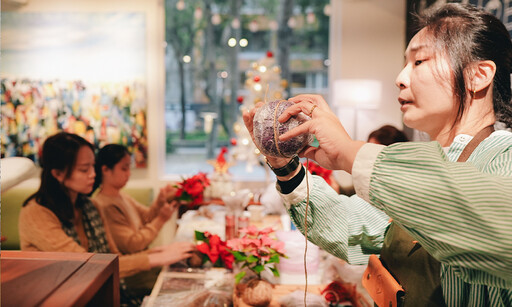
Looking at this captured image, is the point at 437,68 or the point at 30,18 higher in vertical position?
the point at 30,18

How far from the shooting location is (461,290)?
87cm

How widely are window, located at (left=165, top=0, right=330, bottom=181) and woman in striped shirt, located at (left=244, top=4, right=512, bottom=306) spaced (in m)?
3.40

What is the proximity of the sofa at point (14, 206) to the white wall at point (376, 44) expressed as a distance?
210cm

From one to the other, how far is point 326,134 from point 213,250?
121cm

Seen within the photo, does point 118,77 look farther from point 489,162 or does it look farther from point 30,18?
point 489,162

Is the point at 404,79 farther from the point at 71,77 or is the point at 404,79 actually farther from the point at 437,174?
the point at 71,77

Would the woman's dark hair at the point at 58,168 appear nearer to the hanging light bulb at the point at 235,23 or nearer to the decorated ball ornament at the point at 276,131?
Result: the decorated ball ornament at the point at 276,131

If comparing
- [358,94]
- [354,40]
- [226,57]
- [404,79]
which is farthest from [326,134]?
[226,57]

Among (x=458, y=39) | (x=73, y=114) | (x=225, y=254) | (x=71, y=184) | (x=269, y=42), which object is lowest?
(x=225, y=254)

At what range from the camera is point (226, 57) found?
15.3ft

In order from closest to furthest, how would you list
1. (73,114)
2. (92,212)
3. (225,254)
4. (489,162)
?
(489,162) < (225,254) < (92,212) < (73,114)

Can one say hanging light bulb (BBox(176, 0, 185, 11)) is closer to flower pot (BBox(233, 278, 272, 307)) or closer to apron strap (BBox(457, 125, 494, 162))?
flower pot (BBox(233, 278, 272, 307))

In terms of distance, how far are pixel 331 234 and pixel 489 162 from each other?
48cm

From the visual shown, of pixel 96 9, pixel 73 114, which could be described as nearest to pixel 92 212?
pixel 73 114
